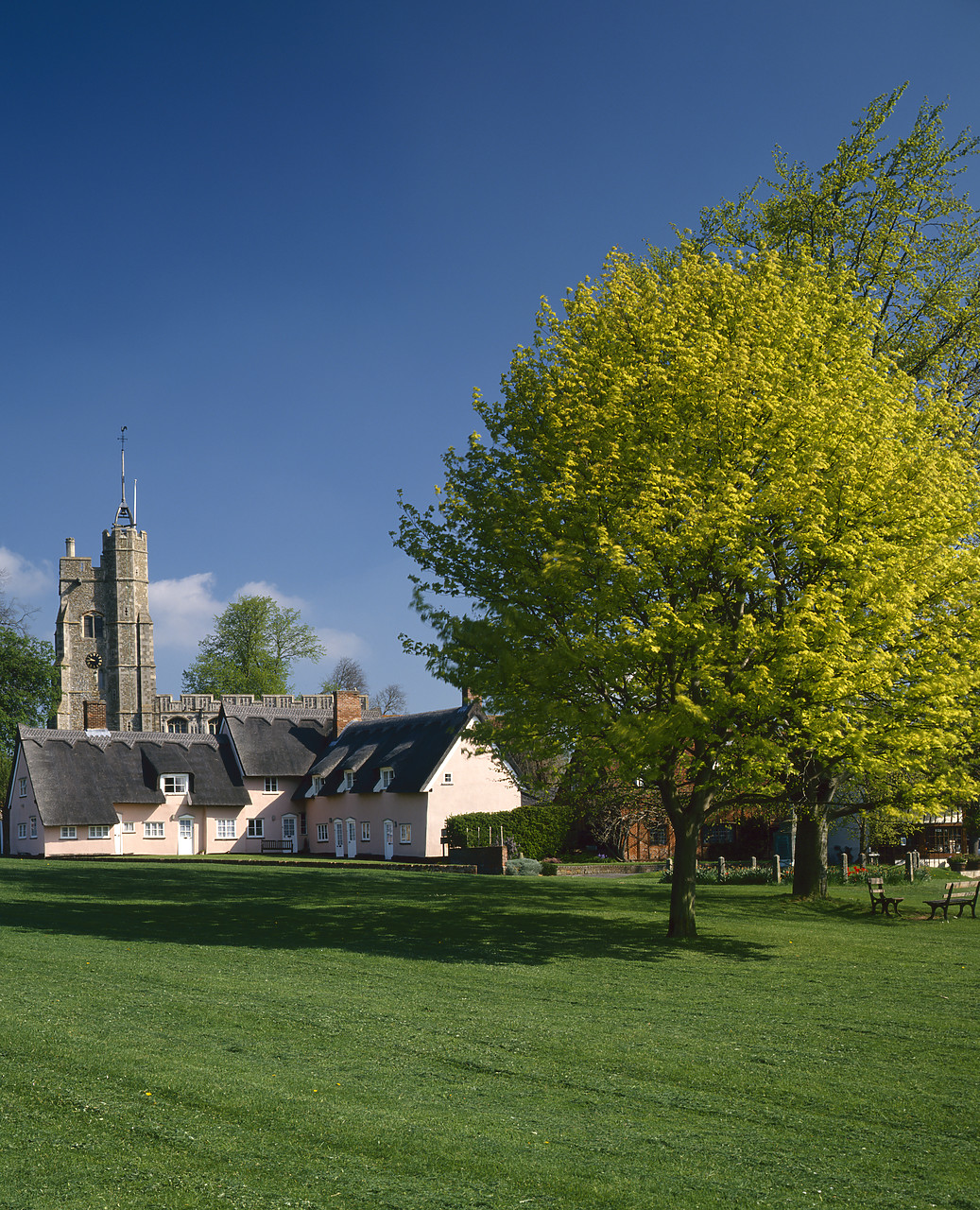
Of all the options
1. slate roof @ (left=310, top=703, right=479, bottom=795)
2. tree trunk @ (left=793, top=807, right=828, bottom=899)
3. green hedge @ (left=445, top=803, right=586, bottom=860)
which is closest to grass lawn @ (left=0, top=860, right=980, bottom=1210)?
tree trunk @ (left=793, top=807, right=828, bottom=899)

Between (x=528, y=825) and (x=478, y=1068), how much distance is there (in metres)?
38.1

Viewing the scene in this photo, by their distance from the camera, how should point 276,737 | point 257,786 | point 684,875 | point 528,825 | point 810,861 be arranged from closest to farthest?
point 684,875
point 810,861
point 528,825
point 257,786
point 276,737

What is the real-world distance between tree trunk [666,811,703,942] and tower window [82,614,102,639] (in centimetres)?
9753

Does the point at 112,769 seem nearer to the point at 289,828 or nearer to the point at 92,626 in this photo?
the point at 289,828

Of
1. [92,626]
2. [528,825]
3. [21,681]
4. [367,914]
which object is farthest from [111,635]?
[367,914]

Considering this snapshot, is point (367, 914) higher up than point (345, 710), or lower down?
Result: lower down

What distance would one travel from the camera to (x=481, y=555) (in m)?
21.1

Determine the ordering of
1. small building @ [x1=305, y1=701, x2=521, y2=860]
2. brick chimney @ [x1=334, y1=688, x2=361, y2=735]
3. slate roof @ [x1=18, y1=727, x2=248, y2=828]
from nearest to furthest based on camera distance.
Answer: small building @ [x1=305, y1=701, x2=521, y2=860] < slate roof @ [x1=18, y1=727, x2=248, y2=828] < brick chimney @ [x1=334, y1=688, x2=361, y2=735]

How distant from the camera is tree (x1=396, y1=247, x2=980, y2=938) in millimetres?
17516

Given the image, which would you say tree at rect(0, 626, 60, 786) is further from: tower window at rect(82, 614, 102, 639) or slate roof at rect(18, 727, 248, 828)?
tower window at rect(82, 614, 102, 639)

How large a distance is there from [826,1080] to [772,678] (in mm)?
7768

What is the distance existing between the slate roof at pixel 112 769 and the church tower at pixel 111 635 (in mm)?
48303

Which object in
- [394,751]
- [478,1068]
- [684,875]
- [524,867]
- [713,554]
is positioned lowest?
[524,867]

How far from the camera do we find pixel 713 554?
18.0 m
